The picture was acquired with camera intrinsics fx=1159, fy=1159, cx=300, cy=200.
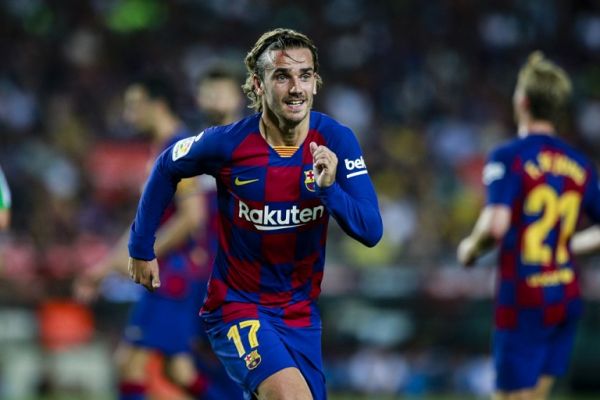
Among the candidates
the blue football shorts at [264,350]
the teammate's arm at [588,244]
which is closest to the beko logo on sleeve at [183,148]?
the blue football shorts at [264,350]

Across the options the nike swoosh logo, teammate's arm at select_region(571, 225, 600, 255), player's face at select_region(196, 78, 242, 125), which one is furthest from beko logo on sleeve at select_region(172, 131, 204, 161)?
teammate's arm at select_region(571, 225, 600, 255)

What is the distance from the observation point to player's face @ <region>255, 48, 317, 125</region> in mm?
4867

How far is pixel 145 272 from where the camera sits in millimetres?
5230

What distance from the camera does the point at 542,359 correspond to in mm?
6484

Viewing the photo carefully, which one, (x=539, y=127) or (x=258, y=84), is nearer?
(x=258, y=84)

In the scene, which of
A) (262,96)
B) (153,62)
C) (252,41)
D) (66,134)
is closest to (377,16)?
(252,41)

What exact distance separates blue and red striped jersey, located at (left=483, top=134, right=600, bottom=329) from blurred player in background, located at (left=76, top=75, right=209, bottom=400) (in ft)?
7.08

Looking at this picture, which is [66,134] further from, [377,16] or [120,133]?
[377,16]

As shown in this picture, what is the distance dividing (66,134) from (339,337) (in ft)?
17.4

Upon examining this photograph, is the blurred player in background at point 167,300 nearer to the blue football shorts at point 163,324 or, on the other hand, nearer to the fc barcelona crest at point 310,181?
the blue football shorts at point 163,324

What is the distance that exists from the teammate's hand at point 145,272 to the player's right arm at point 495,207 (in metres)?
1.90

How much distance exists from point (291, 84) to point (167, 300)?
337cm

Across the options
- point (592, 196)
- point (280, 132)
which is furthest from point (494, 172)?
point (280, 132)

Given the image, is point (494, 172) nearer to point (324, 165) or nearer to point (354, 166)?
point (354, 166)
